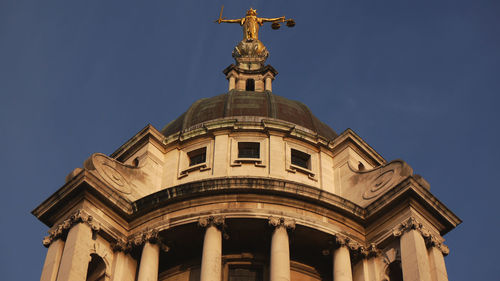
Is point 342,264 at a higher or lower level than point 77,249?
higher

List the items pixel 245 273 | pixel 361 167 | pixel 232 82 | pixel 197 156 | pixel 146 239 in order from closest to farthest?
1. pixel 146 239
2. pixel 245 273
3. pixel 197 156
4. pixel 361 167
5. pixel 232 82

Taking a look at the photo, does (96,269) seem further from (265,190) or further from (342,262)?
(342,262)

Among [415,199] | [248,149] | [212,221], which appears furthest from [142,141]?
[415,199]

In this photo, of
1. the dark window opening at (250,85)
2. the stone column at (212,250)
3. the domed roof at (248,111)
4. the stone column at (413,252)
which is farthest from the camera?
the dark window opening at (250,85)

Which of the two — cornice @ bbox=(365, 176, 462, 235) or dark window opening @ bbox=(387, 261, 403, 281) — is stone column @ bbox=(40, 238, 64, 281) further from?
dark window opening @ bbox=(387, 261, 403, 281)

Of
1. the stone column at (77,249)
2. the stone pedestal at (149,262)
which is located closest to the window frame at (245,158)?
the stone pedestal at (149,262)

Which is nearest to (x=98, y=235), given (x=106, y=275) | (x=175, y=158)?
(x=106, y=275)

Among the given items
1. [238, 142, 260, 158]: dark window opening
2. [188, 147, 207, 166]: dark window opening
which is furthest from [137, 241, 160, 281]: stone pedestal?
[238, 142, 260, 158]: dark window opening

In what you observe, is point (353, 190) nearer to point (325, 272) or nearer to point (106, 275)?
point (325, 272)

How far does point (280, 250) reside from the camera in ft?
147

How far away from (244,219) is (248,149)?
612 cm

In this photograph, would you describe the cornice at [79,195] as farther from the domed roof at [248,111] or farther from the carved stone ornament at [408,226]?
the carved stone ornament at [408,226]

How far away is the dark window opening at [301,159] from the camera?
51.6 m

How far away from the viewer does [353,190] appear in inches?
1948
